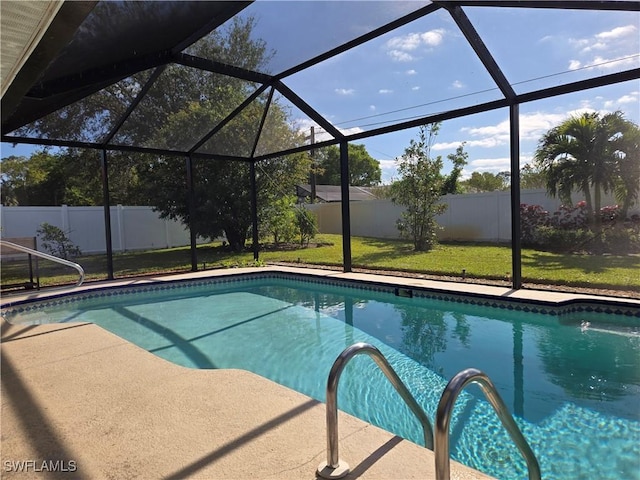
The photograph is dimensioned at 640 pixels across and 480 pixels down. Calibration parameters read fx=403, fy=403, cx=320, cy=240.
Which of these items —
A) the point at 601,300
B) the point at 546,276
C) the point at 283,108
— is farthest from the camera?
the point at 283,108

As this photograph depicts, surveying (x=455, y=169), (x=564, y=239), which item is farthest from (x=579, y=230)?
(x=455, y=169)

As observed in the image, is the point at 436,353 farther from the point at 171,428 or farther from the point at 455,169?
the point at 455,169

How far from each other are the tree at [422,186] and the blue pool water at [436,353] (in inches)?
196

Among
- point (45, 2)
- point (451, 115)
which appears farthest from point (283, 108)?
point (45, 2)

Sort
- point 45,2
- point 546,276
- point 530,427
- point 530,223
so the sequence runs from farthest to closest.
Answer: point 530,223, point 546,276, point 530,427, point 45,2

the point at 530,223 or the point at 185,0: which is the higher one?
the point at 185,0

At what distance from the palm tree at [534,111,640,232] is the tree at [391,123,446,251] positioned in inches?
112

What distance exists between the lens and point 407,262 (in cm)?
1031

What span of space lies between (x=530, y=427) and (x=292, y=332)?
329 cm

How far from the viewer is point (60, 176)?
2106 centimetres

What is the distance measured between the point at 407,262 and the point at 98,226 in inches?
468

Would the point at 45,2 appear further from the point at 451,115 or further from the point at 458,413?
the point at 451,115

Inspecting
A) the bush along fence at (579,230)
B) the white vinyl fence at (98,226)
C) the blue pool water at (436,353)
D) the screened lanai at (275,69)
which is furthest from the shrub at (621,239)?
the white vinyl fence at (98,226)

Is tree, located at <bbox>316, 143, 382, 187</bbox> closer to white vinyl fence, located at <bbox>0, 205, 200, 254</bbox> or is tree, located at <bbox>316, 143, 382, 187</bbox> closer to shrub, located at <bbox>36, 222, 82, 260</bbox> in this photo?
white vinyl fence, located at <bbox>0, 205, 200, 254</bbox>
